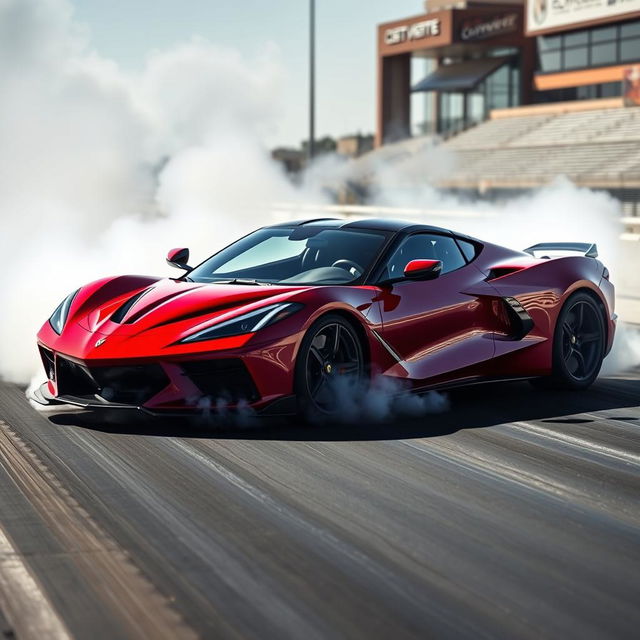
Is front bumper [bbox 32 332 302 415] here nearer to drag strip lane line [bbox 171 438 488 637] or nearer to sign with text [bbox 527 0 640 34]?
drag strip lane line [bbox 171 438 488 637]

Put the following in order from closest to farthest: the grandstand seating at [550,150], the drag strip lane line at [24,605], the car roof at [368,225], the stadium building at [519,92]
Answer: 1. the drag strip lane line at [24,605]
2. the car roof at [368,225]
3. the grandstand seating at [550,150]
4. the stadium building at [519,92]

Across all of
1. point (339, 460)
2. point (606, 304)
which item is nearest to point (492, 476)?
point (339, 460)

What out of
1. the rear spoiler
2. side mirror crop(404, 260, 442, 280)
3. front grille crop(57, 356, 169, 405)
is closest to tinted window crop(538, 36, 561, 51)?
the rear spoiler

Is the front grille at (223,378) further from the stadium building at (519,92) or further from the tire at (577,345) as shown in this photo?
the stadium building at (519,92)

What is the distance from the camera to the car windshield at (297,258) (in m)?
7.87

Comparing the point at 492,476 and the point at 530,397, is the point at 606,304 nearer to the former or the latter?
the point at 530,397

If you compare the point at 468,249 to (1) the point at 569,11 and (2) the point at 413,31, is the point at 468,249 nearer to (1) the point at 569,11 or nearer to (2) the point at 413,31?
(1) the point at 569,11

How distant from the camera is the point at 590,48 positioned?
53375 millimetres

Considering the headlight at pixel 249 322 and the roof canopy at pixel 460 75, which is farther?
the roof canopy at pixel 460 75

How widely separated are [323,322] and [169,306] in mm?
911

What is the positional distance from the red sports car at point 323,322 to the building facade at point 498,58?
4251cm

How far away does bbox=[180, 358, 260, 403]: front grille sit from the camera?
6.84 meters

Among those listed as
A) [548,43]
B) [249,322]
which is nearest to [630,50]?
[548,43]

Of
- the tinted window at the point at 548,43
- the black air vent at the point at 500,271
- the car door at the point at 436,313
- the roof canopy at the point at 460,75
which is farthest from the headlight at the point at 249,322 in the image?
the roof canopy at the point at 460,75
